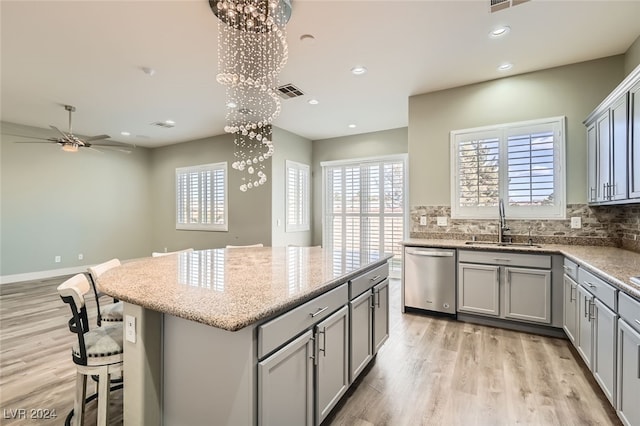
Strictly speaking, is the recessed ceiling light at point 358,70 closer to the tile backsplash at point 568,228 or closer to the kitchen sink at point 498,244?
the tile backsplash at point 568,228

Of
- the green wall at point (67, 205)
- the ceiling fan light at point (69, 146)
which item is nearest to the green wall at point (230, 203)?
the green wall at point (67, 205)

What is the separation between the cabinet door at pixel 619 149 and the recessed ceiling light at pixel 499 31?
1.11 metres

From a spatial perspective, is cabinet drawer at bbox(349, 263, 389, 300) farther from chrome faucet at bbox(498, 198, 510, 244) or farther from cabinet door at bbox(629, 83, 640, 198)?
cabinet door at bbox(629, 83, 640, 198)

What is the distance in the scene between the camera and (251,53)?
3125mm

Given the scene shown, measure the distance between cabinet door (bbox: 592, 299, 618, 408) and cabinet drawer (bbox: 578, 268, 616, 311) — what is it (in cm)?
5

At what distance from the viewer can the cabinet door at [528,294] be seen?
307 centimetres

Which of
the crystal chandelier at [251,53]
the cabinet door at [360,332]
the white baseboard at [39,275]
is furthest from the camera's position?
the white baseboard at [39,275]

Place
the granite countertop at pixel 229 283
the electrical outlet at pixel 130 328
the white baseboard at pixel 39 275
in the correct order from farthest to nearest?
the white baseboard at pixel 39 275 < the electrical outlet at pixel 130 328 < the granite countertop at pixel 229 283

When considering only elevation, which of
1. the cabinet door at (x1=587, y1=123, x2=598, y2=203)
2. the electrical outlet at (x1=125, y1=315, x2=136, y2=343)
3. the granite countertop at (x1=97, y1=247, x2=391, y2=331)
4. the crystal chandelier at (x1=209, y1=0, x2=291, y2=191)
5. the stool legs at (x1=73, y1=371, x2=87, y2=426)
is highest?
the crystal chandelier at (x1=209, y1=0, x2=291, y2=191)

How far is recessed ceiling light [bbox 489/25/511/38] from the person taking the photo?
273cm

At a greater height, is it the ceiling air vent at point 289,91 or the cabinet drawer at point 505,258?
the ceiling air vent at point 289,91

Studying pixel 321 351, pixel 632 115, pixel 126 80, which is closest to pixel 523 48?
pixel 632 115

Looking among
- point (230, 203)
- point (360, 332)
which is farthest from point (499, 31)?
point (230, 203)

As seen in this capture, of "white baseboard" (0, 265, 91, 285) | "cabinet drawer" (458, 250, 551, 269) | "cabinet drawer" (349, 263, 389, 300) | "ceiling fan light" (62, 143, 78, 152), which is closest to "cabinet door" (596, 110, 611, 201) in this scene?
"cabinet drawer" (458, 250, 551, 269)
